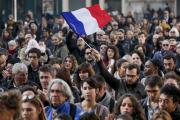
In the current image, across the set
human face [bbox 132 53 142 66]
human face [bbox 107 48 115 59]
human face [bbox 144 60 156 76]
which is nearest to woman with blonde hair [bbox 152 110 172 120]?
human face [bbox 144 60 156 76]

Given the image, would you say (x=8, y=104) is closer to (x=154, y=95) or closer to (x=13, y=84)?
(x=154, y=95)

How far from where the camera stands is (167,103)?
28.7ft

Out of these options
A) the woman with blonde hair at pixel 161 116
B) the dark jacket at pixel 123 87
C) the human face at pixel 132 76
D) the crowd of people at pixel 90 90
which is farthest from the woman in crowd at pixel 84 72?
the woman with blonde hair at pixel 161 116

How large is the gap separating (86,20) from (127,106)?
15.5ft

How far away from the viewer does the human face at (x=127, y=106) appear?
28.5 feet

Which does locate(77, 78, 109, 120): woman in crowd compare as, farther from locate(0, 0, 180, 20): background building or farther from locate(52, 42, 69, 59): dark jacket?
locate(0, 0, 180, 20): background building

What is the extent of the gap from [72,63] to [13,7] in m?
20.4

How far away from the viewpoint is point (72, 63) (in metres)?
13.3

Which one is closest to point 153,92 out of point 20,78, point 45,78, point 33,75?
point 45,78

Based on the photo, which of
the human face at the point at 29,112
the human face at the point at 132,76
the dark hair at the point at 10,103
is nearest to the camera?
the dark hair at the point at 10,103

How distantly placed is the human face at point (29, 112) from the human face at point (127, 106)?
4.41 feet

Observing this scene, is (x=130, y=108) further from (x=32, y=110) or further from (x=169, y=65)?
(x=169, y=65)

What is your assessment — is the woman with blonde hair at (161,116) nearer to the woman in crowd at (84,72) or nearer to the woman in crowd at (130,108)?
the woman in crowd at (130,108)

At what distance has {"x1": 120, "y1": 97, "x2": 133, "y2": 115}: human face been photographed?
8672 mm
